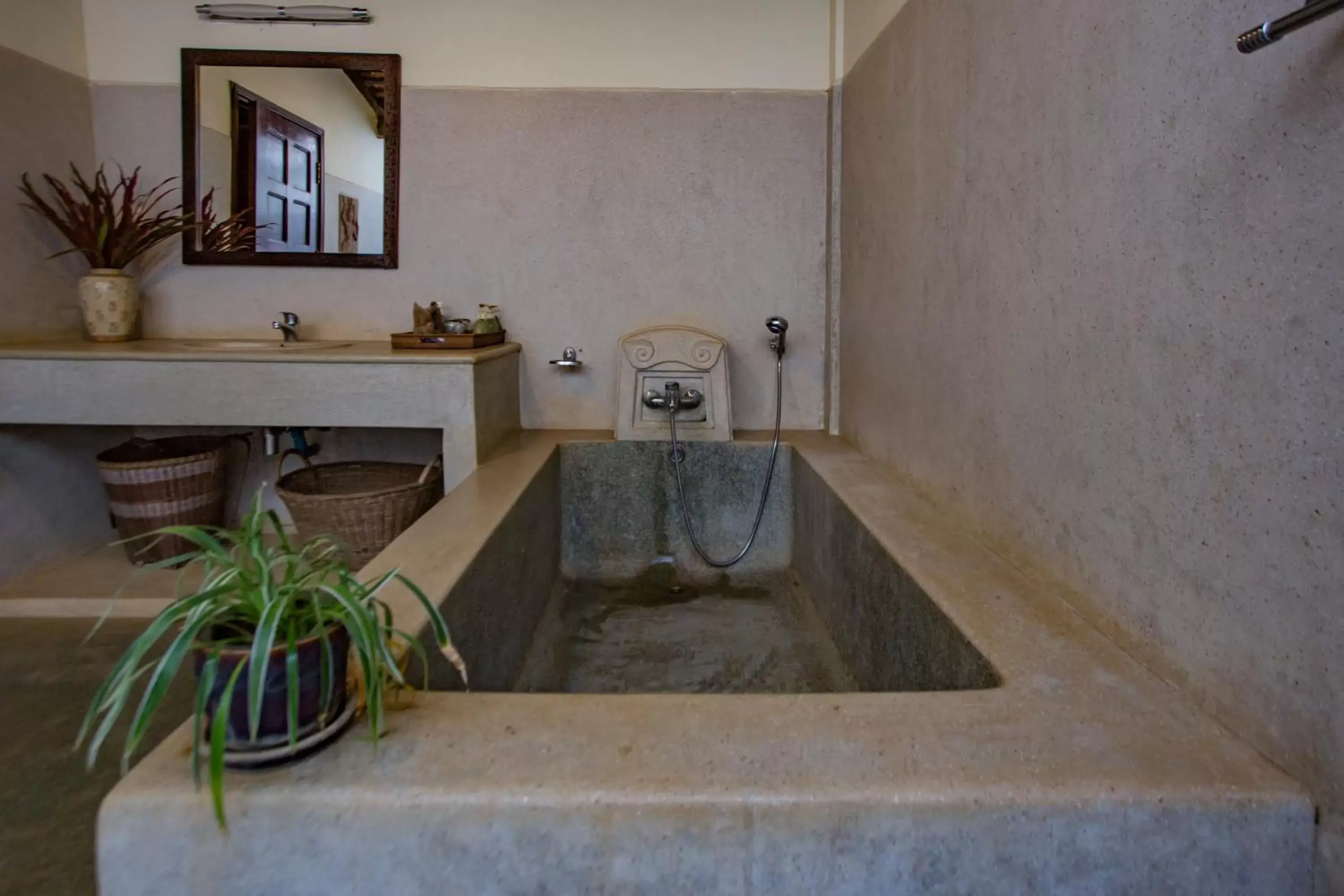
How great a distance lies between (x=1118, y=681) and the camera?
3.63 ft

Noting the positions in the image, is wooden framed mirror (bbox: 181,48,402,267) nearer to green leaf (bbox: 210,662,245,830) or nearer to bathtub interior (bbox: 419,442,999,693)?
bathtub interior (bbox: 419,442,999,693)

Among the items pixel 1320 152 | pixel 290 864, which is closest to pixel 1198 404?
pixel 1320 152

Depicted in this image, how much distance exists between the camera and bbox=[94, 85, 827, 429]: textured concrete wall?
322cm

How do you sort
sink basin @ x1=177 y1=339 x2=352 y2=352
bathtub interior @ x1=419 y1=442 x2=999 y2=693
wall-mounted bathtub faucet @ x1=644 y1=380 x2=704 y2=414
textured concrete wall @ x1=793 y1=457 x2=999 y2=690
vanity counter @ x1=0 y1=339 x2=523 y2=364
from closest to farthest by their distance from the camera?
textured concrete wall @ x1=793 y1=457 x2=999 y2=690
bathtub interior @ x1=419 y1=442 x2=999 y2=693
vanity counter @ x1=0 y1=339 x2=523 y2=364
sink basin @ x1=177 y1=339 x2=352 y2=352
wall-mounted bathtub faucet @ x1=644 y1=380 x2=704 y2=414

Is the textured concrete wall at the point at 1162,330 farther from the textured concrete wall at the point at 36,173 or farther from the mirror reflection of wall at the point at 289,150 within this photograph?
the textured concrete wall at the point at 36,173

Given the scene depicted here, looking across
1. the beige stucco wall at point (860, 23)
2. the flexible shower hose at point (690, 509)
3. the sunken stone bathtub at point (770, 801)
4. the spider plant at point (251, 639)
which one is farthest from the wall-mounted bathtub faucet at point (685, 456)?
the spider plant at point (251, 639)

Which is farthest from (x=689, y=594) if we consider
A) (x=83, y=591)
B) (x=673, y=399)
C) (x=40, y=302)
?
(x=40, y=302)

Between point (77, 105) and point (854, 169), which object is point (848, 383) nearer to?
point (854, 169)

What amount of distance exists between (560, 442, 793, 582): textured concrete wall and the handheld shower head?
1.31 feet

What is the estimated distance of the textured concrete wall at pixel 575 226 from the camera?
3217mm

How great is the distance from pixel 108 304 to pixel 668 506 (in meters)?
2.10

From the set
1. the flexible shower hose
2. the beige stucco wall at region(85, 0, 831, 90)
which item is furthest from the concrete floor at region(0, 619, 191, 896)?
the beige stucco wall at region(85, 0, 831, 90)

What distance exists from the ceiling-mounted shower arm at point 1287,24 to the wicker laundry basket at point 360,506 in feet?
7.00

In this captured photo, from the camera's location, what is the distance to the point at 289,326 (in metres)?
3.10
